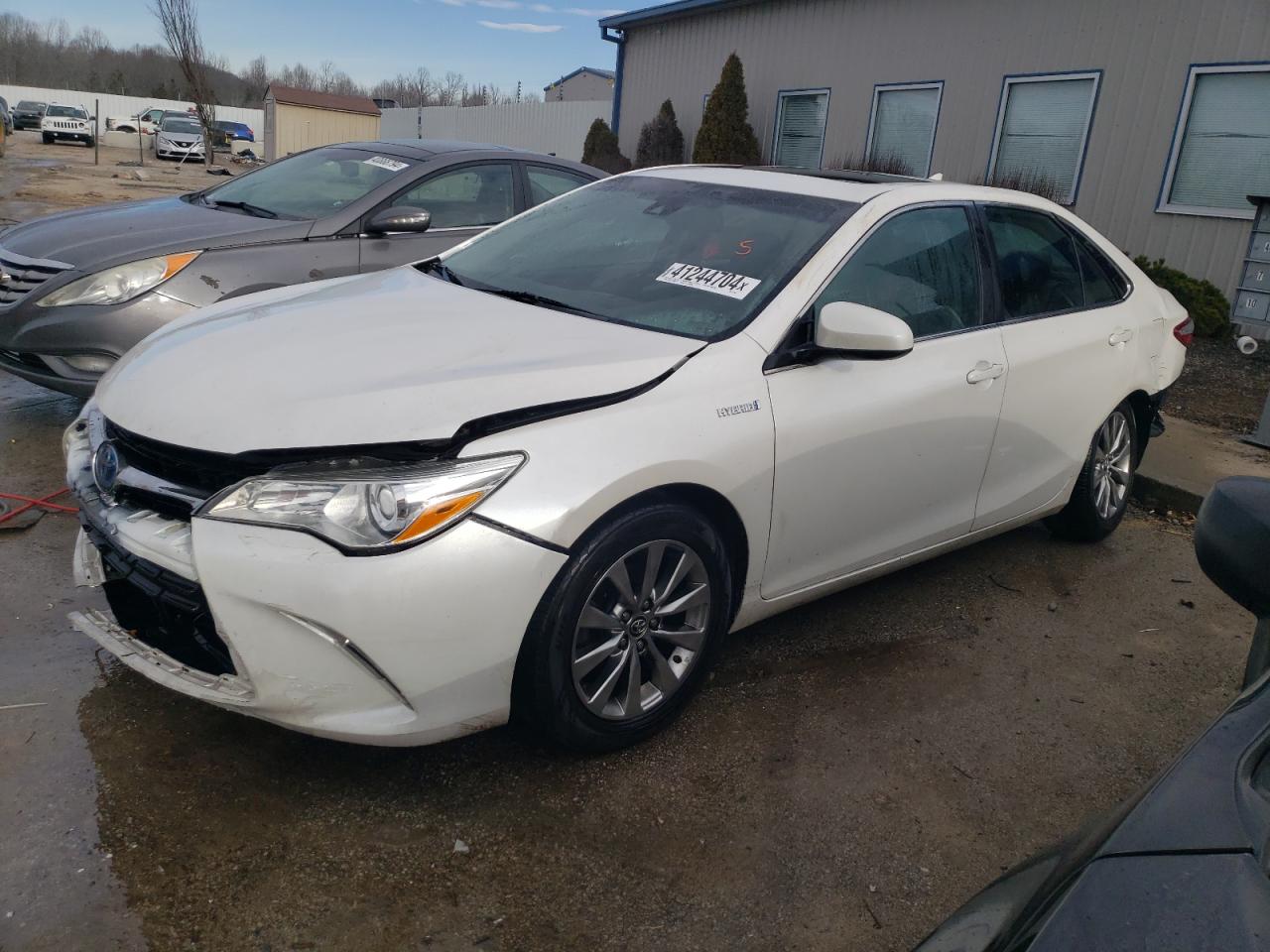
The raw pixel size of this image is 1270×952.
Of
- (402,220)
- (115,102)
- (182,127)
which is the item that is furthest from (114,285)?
(115,102)

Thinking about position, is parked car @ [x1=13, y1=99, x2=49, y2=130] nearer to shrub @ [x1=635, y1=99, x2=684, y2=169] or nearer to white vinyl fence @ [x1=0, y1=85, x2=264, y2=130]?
white vinyl fence @ [x1=0, y1=85, x2=264, y2=130]

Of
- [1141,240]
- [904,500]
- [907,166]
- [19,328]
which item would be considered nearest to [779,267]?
[904,500]

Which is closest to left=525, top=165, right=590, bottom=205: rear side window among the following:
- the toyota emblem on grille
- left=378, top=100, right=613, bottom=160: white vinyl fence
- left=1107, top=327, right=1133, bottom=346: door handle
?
left=1107, top=327, right=1133, bottom=346: door handle

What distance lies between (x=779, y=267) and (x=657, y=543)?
1056 millimetres

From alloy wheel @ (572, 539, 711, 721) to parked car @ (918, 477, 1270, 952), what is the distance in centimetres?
142

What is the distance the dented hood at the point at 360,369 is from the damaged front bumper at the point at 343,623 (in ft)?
0.89

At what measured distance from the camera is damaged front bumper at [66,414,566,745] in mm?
2262

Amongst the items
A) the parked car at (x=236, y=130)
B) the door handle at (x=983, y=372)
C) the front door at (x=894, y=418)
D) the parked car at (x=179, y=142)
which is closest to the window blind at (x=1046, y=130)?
the front door at (x=894, y=418)

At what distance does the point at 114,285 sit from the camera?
4754 millimetres

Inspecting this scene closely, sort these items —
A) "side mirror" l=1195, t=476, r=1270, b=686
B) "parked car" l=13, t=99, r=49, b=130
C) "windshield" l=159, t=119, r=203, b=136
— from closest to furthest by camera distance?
"side mirror" l=1195, t=476, r=1270, b=686 → "windshield" l=159, t=119, r=203, b=136 → "parked car" l=13, t=99, r=49, b=130

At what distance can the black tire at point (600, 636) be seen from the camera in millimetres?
2492

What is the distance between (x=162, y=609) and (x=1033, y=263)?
134 inches

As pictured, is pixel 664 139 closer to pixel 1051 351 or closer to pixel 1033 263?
pixel 1033 263

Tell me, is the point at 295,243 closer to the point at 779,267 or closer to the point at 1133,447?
the point at 779,267
